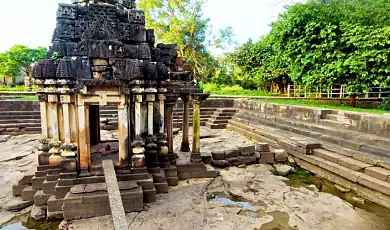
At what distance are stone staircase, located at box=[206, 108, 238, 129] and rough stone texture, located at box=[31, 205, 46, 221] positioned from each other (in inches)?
459

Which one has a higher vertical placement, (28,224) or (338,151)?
(338,151)

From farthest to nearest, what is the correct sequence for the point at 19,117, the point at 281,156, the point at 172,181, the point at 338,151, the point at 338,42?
1. the point at 19,117
2. the point at 338,42
3. the point at 281,156
4. the point at 338,151
5. the point at 172,181

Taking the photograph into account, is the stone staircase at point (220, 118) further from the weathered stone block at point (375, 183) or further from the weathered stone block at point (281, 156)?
the weathered stone block at point (375, 183)

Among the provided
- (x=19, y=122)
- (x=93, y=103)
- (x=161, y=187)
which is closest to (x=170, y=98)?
(x=93, y=103)

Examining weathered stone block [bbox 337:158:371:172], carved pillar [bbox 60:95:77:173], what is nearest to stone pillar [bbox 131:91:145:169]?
carved pillar [bbox 60:95:77:173]

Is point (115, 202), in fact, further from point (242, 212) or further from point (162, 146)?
point (162, 146)

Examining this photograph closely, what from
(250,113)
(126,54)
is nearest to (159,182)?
(126,54)

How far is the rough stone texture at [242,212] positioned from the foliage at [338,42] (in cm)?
819

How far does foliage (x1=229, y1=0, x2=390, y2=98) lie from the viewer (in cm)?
1158

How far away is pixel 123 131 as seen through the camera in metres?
5.71

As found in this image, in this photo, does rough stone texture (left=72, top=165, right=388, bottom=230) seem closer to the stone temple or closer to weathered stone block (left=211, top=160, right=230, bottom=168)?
the stone temple

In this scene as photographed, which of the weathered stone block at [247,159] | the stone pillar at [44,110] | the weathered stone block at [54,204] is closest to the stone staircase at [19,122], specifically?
the stone pillar at [44,110]

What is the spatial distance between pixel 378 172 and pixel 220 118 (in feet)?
35.7

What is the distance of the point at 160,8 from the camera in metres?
28.2
